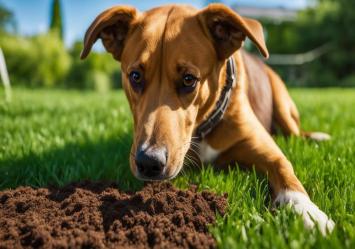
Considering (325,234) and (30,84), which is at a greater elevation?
(325,234)

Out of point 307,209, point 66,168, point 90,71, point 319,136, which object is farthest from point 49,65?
point 307,209

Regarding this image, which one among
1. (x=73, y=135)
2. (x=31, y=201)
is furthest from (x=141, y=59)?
(x=73, y=135)

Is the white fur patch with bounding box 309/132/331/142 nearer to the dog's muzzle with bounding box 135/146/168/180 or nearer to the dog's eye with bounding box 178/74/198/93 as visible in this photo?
the dog's eye with bounding box 178/74/198/93

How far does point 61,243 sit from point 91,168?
4.91 feet

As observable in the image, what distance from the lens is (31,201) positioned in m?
2.77

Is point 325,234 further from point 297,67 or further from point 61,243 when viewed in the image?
point 297,67

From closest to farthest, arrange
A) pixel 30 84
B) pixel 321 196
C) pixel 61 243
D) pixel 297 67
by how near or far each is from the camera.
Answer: pixel 61 243
pixel 321 196
pixel 30 84
pixel 297 67

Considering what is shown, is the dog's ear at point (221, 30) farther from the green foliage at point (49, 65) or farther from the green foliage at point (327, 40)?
the green foliage at point (327, 40)

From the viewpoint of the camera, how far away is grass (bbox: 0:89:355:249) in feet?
7.57

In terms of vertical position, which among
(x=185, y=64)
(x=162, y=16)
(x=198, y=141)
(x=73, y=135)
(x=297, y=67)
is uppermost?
(x=162, y=16)

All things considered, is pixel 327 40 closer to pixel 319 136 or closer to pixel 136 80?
pixel 319 136

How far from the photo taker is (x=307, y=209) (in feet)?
8.87

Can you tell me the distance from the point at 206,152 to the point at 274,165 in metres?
0.64

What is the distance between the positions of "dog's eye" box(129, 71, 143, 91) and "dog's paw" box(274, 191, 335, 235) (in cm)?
124
